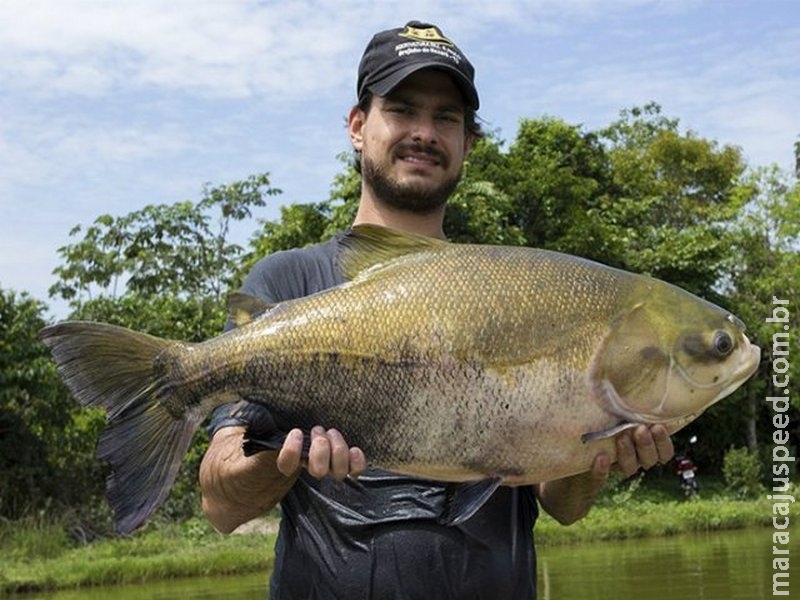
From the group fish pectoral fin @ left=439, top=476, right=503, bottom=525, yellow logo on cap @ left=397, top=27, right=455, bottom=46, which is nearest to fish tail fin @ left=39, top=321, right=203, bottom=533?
fish pectoral fin @ left=439, top=476, right=503, bottom=525

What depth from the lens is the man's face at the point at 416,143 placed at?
128 inches

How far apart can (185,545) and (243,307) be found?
585 inches

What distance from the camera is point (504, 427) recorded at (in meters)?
2.43

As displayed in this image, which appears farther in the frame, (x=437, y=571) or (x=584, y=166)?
(x=584, y=166)

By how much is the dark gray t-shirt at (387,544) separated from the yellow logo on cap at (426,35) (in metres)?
1.02

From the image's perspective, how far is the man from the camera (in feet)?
9.14

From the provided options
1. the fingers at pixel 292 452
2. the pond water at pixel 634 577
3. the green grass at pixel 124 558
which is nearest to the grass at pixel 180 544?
the green grass at pixel 124 558

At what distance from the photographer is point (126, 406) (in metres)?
2.45

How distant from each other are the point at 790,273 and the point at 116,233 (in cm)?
1541

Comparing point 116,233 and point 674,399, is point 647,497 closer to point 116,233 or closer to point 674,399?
point 116,233

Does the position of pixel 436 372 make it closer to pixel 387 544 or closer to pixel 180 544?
pixel 387 544

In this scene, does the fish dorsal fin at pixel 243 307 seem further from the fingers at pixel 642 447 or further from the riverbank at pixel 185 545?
the riverbank at pixel 185 545

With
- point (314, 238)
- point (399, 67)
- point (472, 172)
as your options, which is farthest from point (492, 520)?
point (472, 172)

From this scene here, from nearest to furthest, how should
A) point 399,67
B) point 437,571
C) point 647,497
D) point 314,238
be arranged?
point 437,571
point 399,67
point 314,238
point 647,497
